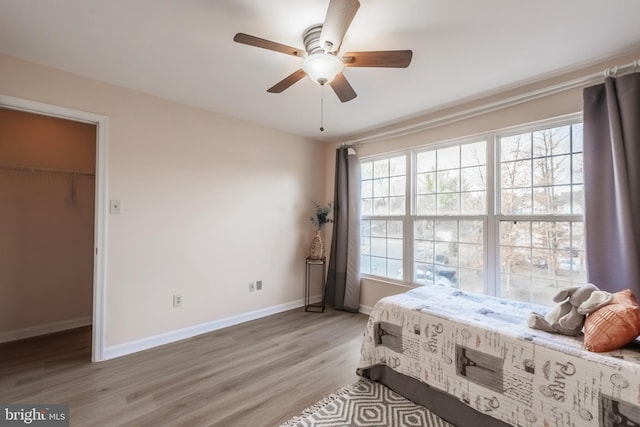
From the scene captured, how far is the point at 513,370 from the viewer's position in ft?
4.95

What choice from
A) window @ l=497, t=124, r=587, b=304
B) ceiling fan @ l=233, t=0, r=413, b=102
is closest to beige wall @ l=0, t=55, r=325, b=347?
ceiling fan @ l=233, t=0, r=413, b=102

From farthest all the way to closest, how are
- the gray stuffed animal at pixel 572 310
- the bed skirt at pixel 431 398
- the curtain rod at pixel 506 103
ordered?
1. the curtain rod at pixel 506 103
2. the bed skirt at pixel 431 398
3. the gray stuffed animal at pixel 572 310

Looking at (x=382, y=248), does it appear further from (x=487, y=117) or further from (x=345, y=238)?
(x=487, y=117)

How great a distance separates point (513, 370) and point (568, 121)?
6.80 ft

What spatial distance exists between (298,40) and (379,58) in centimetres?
61

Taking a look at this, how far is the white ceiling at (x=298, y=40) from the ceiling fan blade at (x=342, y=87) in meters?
0.27

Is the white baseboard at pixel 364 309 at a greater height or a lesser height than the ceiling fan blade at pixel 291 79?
lesser

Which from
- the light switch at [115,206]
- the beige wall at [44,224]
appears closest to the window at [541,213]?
the light switch at [115,206]

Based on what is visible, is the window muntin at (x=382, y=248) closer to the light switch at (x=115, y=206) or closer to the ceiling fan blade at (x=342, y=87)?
the ceiling fan blade at (x=342, y=87)

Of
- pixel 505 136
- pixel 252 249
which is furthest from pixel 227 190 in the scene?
pixel 505 136

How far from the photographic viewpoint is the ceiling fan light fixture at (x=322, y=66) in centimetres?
166

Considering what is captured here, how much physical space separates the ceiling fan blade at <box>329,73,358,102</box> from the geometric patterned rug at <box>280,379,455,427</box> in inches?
85.1

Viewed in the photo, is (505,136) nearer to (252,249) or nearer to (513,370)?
(513,370)

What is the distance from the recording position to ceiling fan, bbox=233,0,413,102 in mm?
1414
